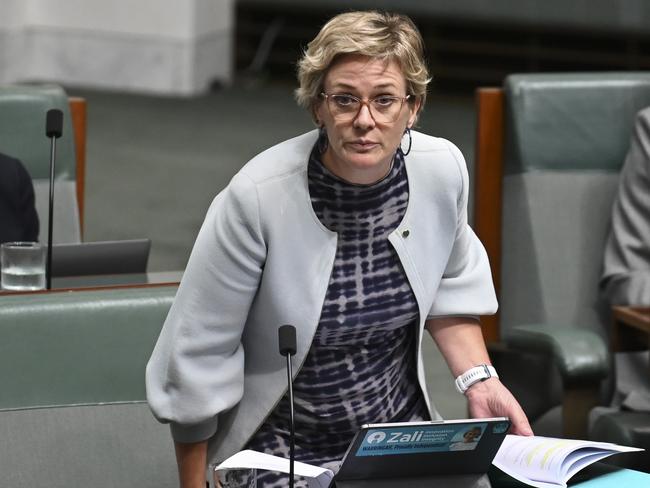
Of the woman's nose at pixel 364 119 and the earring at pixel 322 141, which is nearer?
the woman's nose at pixel 364 119

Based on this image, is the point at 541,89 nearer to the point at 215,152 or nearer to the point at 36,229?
the point at 36,229

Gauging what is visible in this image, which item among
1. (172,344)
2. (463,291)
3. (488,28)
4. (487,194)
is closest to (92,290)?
(172,344)

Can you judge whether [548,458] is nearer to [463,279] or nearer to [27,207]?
[463,279]

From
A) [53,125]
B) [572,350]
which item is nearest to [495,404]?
[572,350]

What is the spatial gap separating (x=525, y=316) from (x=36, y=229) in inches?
Result: 47.8

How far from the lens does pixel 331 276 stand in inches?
87.0

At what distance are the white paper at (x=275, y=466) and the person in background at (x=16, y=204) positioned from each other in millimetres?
1438

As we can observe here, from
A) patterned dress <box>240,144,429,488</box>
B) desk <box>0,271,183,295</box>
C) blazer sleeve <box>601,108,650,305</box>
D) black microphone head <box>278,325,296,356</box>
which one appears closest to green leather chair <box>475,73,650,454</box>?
blazer sleeve <box>601,108,650,305</box>

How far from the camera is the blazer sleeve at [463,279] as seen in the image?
234 cm

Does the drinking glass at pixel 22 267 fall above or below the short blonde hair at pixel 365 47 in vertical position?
below

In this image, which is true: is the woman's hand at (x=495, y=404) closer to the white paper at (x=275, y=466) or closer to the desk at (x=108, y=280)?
the white paper at (x=275, y=466)

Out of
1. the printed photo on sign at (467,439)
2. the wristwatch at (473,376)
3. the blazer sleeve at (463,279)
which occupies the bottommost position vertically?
the wristwatch at (473,376)

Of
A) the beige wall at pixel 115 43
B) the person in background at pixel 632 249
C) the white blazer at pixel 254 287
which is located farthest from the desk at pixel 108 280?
the beige wall at pixel 115 43

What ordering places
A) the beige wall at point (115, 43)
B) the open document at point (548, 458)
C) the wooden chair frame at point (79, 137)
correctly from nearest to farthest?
the open document at point (548, 458), the wooden chair frame at point (79, 137), the beige wall at point (115, 43)
